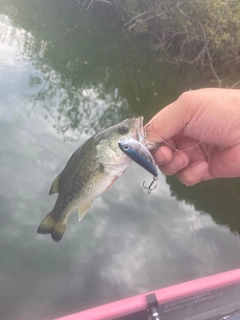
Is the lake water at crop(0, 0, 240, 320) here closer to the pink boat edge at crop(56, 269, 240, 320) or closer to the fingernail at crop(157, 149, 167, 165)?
the pink boat edge at crop(56, 269, 240, 320)

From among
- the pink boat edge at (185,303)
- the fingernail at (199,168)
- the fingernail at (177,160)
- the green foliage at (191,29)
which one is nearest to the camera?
the fingernail at (177,160)

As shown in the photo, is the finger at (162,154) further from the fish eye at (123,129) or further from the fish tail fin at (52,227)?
the fish tail fin at (52,227)

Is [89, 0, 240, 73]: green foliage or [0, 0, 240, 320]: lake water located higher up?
[89, 0, 240, 73]: green foliage

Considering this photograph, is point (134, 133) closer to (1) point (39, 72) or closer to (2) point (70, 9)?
(1) point (39, 72)

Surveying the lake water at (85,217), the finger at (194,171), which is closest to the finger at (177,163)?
the finger at (194,171)

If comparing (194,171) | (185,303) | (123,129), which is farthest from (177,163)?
(185,303)

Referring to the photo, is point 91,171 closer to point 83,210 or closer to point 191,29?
point 83,210

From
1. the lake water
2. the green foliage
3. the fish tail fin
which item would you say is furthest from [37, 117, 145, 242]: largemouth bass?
the green foliage
